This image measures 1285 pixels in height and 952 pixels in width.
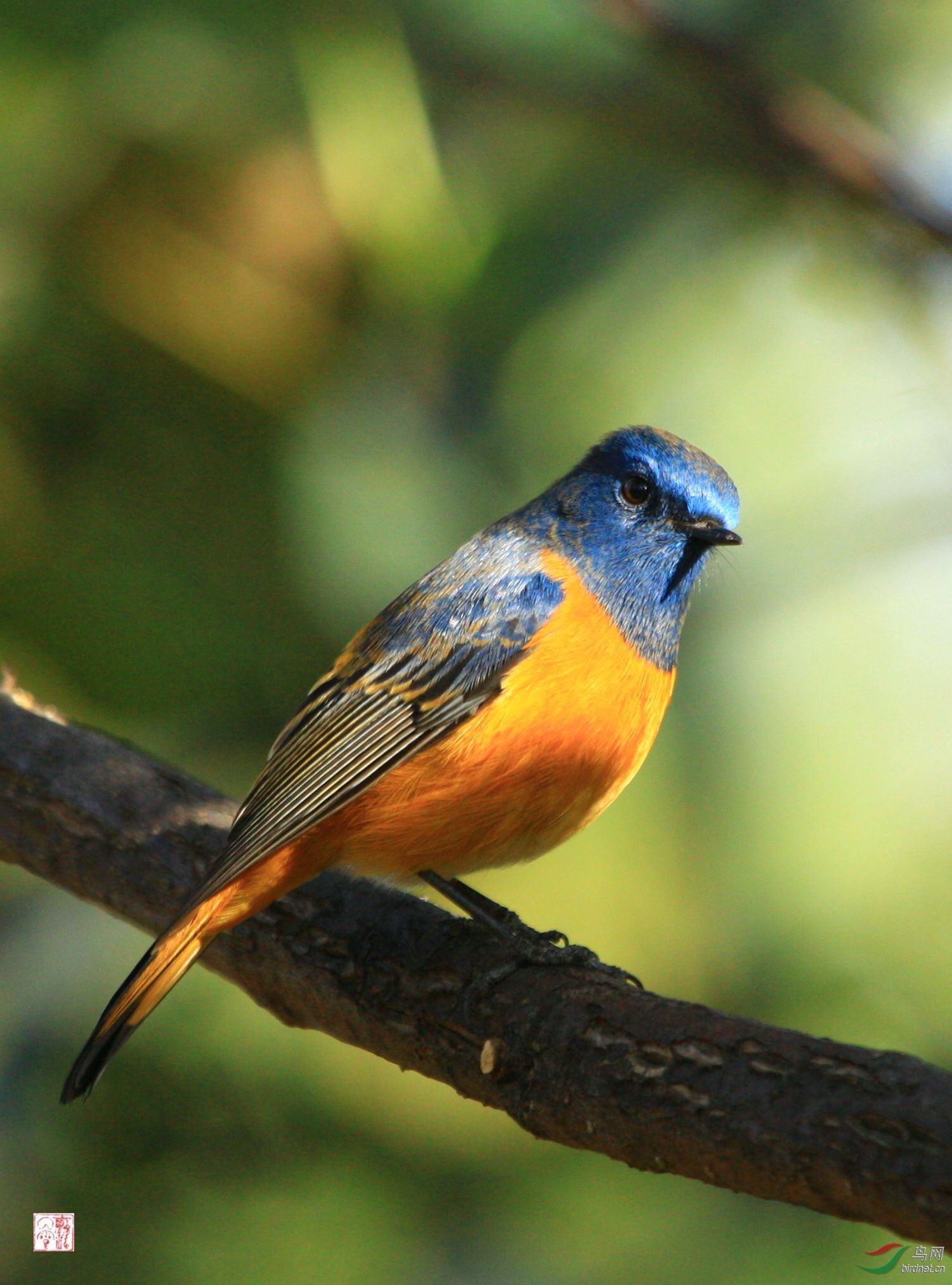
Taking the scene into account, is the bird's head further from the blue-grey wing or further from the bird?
the blue-grey wing

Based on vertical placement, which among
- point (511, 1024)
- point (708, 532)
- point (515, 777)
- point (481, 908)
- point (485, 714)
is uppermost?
point (708, 532)

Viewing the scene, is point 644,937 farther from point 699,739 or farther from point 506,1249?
point 506,1249

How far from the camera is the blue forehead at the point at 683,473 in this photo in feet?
11.1

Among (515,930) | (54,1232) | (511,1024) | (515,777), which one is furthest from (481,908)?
(54,1232)

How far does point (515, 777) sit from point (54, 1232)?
2090 mm

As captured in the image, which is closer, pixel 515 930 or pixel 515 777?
pixel 515 777

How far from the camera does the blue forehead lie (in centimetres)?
340

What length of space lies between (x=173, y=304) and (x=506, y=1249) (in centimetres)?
338

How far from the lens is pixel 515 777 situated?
9.77ft

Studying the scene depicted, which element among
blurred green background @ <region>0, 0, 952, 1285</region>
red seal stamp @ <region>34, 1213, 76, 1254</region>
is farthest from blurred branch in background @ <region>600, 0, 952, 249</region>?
red seal stamp @ <region>34, 1213, 76, 1254</region>

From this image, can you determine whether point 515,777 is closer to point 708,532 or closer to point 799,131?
point 708,532

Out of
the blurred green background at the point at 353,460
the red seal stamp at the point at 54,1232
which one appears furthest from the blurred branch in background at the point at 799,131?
the red seal stamp at the point at 54,1232

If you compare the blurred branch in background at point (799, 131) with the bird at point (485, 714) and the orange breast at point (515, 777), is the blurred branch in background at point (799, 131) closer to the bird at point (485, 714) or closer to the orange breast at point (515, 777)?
the bird at point (485, 714)

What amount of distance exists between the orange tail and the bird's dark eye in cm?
159
